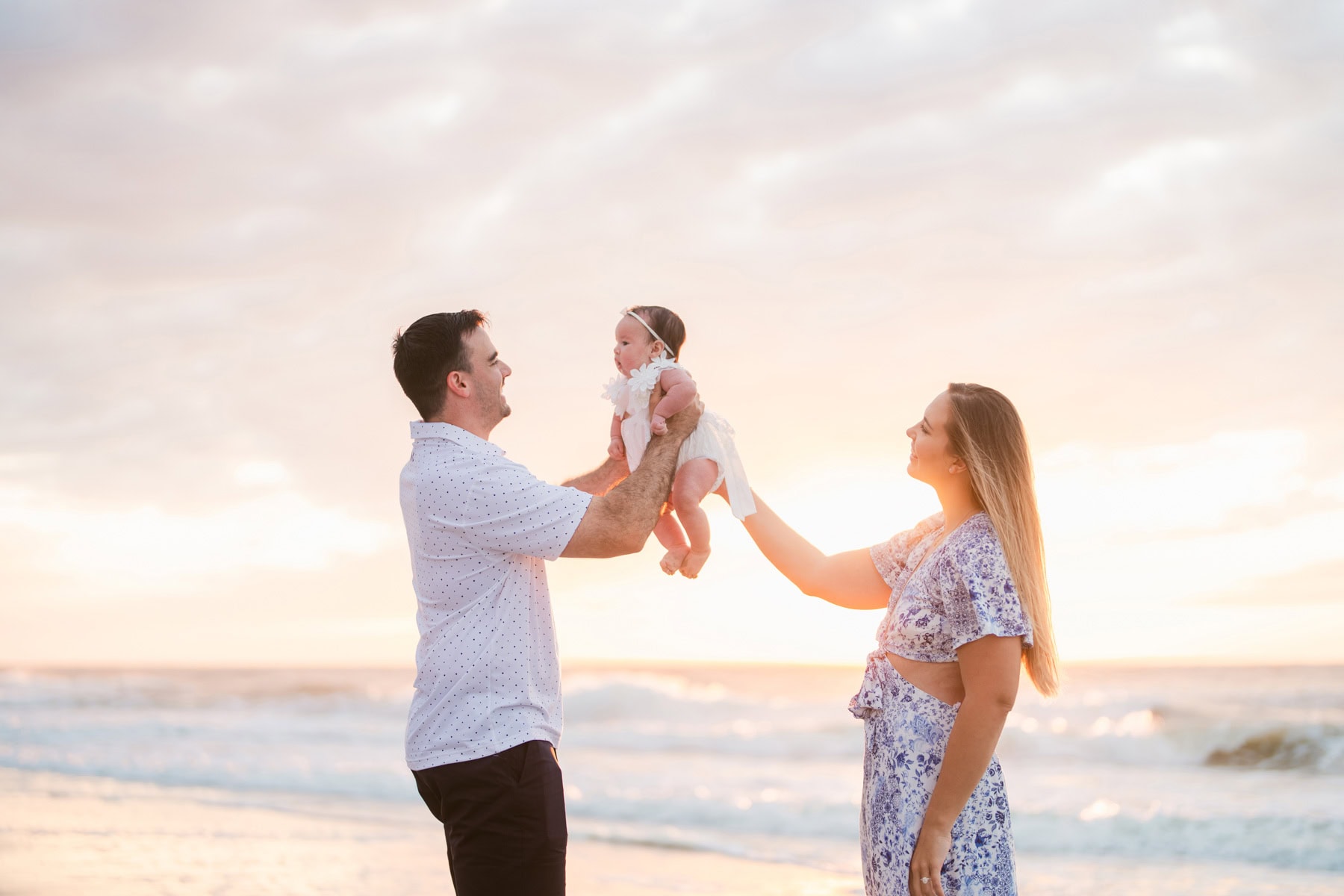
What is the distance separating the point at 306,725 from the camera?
62.0ft

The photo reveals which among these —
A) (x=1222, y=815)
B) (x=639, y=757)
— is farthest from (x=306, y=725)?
(x=1222, y=815)

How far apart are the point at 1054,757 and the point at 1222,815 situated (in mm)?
3591

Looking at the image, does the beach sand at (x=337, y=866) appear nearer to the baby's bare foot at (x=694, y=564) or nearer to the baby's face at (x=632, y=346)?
the baby's bare foot at (x=694, y=564)

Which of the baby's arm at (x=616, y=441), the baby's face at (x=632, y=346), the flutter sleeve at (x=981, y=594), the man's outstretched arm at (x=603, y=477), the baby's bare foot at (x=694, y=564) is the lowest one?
the flutter sleeve at (x=981, y=594)

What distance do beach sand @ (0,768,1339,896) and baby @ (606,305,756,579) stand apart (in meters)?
4.39

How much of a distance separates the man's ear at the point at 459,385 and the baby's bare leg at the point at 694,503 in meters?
0.76

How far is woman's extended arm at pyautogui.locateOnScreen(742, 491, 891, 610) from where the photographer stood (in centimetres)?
336

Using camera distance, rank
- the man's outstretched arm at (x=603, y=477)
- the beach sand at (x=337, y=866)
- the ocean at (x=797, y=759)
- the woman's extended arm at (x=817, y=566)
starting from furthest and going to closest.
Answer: the ocean at (x=797, y=759) → the beach sand at (x=337, y=866) → the man's outstretched arm at (x=603, y=477) → the woman's extended arm at (x=817, y=566)

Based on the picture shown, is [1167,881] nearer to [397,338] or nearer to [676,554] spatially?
[676,554]

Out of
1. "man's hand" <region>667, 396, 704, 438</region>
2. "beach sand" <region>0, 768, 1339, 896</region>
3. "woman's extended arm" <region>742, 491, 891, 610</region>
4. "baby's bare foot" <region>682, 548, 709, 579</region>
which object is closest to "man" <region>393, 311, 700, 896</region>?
"man's hand" <region>667, 396, 704, 438</region>

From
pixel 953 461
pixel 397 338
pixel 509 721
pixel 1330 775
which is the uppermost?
pixel 397 338

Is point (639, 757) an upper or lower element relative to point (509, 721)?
lower

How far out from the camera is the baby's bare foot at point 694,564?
141 inches

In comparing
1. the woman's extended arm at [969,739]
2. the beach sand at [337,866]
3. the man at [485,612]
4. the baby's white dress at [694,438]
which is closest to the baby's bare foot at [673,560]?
the baby's white dress at [694,438]
